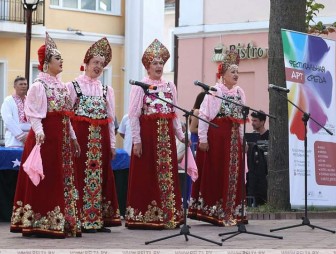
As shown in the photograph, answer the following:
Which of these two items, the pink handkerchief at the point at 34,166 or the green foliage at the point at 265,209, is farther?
the green foliage at the point at 265,209

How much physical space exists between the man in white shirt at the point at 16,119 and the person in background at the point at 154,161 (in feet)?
6.80

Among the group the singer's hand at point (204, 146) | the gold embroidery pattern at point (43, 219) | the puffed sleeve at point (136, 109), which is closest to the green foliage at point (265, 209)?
the singer's hand at point (204, 146)

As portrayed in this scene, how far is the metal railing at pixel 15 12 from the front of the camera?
112 feet

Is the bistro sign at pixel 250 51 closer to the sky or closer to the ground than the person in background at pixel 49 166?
closer to the sky

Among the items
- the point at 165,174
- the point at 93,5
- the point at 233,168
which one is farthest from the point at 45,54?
the point at 93,5

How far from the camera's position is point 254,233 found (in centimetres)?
1257

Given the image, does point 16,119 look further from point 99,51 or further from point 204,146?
point 204,146

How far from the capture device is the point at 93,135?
1327 centimetres

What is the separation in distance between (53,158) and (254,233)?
7.49ft

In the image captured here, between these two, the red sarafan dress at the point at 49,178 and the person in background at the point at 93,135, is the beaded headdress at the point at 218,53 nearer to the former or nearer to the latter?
the person in background at the point at 93,135

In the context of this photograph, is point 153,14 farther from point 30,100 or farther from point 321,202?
point 30,100

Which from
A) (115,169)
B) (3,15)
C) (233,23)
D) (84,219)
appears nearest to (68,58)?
(3,15)

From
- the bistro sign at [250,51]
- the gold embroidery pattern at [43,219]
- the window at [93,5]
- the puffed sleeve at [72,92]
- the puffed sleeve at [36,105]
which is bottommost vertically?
the gold embroidery pattern at [43,219]

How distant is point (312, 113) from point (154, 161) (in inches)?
96.3
